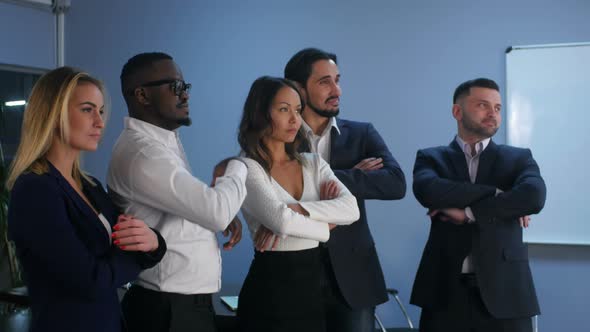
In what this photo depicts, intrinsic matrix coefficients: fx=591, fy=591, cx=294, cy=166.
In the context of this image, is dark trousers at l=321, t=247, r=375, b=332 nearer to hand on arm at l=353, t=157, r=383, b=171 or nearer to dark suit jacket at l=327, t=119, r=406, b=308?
dark suit jacket at l=327, t=119, r=406, b=308

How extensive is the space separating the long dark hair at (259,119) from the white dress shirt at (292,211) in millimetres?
64

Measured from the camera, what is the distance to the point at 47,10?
5691 millimetres

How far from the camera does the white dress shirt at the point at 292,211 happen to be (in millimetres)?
2191

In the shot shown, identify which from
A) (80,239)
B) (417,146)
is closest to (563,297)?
(417,146)

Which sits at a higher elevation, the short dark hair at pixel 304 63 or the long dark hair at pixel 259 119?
the short dark hair at pixel 304 63

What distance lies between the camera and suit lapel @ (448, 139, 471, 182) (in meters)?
3.12

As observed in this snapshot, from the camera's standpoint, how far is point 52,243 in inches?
64.9

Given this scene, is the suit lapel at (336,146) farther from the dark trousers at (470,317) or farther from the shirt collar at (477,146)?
the dark trousers at (470,317)

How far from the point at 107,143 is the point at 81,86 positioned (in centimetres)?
383

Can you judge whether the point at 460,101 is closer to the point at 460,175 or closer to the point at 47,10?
the point at 460,175

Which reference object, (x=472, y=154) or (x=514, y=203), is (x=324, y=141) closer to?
(x=472, y=154)

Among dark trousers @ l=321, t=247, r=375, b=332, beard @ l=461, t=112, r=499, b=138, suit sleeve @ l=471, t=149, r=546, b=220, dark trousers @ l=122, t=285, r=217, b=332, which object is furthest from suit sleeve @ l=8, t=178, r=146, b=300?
beard @ l=461, t=112, r=499, b=138

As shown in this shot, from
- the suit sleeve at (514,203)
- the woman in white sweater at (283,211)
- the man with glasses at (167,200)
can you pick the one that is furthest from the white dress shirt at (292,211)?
the suit sleeve at (514,203)

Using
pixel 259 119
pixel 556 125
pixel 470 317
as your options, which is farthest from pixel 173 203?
pixel 556 125
